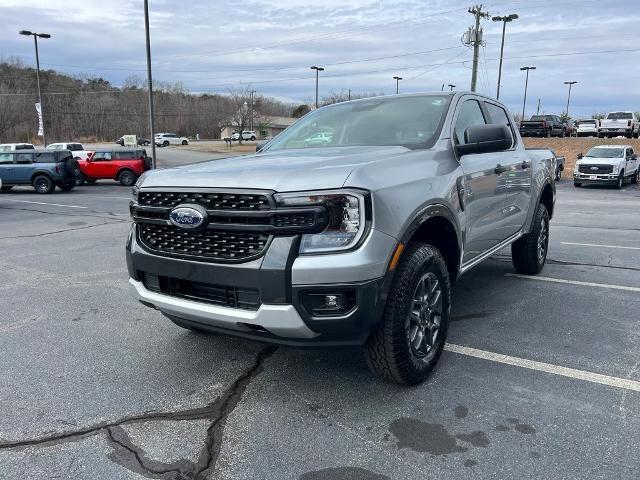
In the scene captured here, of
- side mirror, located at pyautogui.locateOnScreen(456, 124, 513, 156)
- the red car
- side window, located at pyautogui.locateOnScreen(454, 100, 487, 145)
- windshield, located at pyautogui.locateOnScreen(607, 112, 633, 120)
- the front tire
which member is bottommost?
the red car

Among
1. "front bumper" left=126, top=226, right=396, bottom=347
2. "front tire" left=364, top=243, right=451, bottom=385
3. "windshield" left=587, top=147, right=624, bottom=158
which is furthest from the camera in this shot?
"windshield" left=587, top=147, right=624, bottom=158

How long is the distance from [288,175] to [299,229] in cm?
32

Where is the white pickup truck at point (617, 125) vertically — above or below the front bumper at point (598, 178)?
above

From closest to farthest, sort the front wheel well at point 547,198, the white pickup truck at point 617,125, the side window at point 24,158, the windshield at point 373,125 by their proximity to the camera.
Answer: the windshield at point 373,125 < the front wheel well at point 547,198 < the side window at point 24,158 < the white pickup truck at point 617,125

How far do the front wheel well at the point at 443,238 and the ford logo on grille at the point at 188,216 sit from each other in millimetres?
1278

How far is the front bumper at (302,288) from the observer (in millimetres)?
2641

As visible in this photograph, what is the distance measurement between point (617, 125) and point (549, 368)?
39232 millimetres

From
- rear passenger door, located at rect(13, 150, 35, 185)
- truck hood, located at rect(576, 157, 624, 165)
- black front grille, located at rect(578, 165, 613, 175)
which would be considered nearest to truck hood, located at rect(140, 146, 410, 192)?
rear passenger door, located at rect(13, 150, 35, 185)

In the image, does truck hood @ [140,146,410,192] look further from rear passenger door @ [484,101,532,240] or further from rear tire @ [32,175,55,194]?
rear tire @ [32,175,55,194]

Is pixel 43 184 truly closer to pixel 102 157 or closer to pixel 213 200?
pixel 102 157

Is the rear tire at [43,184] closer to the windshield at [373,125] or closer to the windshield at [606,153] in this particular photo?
the windshield at [373,125]

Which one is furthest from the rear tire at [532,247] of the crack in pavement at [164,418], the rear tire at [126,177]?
the rear tire at [126,177]

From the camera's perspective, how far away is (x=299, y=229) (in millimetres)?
2670

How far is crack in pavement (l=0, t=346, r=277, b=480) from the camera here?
8.16 ft
